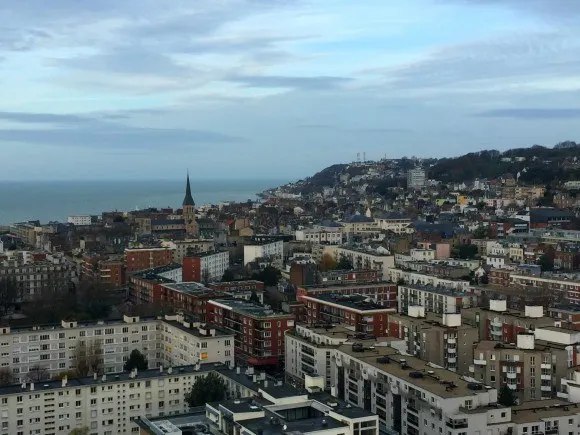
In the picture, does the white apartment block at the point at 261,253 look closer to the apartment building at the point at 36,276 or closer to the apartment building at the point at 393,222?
the apartment building at the point at 36,276

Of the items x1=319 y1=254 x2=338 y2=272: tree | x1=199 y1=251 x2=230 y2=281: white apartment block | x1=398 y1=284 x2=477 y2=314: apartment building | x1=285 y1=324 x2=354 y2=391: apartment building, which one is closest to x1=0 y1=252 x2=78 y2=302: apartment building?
x1=199 y1=251 x2=230 y2=281: white apartment block

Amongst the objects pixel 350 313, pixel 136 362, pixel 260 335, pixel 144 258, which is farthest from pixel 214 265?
pixel 136 362

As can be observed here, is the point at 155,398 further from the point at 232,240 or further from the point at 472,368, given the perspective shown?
the point at 232,240

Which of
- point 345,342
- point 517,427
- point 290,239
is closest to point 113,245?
point 290,239

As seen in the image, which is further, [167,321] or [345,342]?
[167,321]

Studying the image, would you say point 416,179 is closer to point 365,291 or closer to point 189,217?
point 189,217

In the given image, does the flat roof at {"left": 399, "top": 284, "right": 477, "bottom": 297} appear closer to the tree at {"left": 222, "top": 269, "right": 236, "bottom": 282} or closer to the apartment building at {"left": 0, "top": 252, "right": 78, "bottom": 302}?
the tree at {"left": 222, "top": 269, "right": 236, "bottom": 282}
